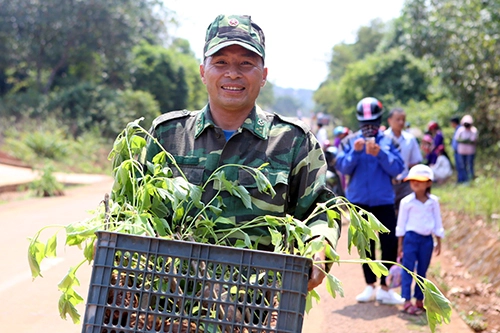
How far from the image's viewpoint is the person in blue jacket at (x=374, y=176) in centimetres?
714

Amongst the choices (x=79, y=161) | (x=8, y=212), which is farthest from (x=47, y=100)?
(x=8, y=212)

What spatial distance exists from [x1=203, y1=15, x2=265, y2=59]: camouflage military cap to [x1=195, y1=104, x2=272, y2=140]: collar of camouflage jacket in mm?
283

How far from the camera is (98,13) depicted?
31.1 meters

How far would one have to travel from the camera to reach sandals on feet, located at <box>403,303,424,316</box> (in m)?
6.71

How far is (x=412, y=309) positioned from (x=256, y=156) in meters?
3.92

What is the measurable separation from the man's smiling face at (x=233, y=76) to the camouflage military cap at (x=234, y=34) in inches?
1.9

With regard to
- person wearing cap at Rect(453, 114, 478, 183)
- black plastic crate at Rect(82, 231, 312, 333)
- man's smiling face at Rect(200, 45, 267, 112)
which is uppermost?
person wearing cap at Rect(453, 114, 478, 183)

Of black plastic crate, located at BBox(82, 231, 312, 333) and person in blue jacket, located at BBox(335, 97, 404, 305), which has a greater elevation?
person in blue jacket, located at BBox(335, 97, 404, 305)

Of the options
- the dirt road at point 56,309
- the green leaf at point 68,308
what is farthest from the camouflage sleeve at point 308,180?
the dirt road at point 56,309

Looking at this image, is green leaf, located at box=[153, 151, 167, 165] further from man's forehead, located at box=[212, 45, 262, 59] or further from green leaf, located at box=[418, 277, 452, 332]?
green leaf, located at box=[418, 277, 452, 332]

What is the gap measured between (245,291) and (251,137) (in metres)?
1.18

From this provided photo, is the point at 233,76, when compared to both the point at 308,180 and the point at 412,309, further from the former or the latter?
the point at 412,309

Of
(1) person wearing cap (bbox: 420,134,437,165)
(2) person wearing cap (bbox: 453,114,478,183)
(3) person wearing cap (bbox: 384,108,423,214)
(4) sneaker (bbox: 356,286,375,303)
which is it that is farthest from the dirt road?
(1) person wearing cap (bbox: 420,134,437,165)

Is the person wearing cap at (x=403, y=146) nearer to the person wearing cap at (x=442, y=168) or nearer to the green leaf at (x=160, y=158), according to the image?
the green leaf at (x=160, y=158)
